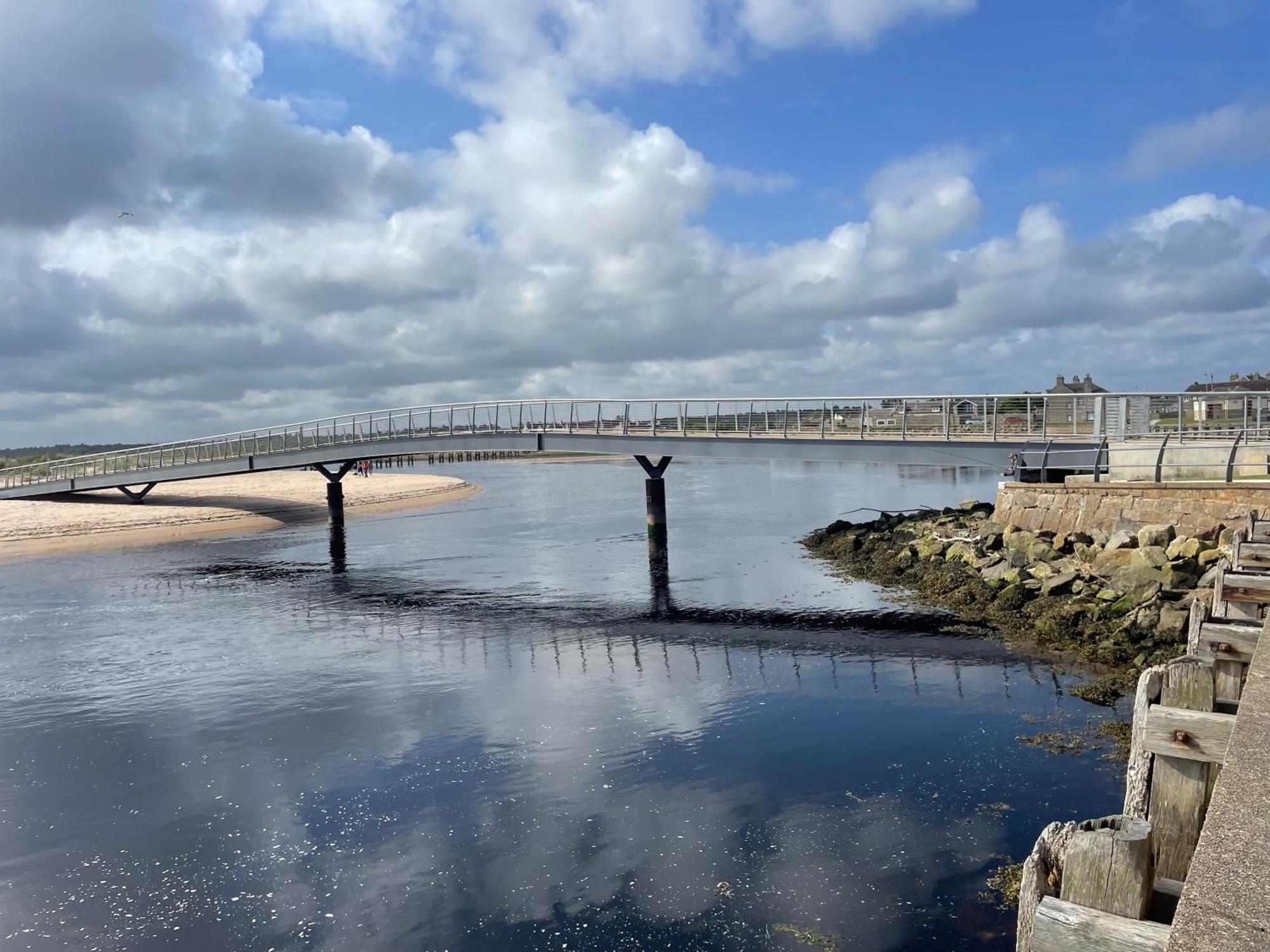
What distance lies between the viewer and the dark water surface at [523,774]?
8.73 metres

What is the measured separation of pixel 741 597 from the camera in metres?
24.9

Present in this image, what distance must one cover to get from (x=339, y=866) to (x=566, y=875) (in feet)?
8.30

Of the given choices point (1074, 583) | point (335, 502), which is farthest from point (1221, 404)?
point (335, 502)

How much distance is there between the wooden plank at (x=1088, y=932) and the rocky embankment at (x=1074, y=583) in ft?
40.6

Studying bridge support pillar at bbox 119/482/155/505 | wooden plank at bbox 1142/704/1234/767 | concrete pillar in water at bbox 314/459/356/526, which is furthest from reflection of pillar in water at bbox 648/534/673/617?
bridge support pillar at bbox 119/482/155/505

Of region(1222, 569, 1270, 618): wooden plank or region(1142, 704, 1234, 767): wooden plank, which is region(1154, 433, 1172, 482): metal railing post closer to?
region(1222, 569, 1270, 618): wooden plank

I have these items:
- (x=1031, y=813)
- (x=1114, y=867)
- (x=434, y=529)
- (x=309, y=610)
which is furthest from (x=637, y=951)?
(x=434, y=529)

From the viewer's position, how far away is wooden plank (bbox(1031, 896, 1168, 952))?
3076mm

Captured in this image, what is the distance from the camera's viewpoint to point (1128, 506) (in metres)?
21.5

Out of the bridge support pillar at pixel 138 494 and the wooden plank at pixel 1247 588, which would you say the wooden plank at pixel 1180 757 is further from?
the bridge support pillar at pixel 138 494

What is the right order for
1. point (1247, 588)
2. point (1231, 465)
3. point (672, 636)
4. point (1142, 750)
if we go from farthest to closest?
point (672, 636) → point (1231, 465) → point (1247, 588) → point (1142, 750)

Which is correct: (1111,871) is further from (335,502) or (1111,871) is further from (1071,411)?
(335,502)

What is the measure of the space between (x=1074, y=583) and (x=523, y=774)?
44.5 ft

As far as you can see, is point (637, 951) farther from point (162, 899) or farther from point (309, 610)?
point (309, 610)
